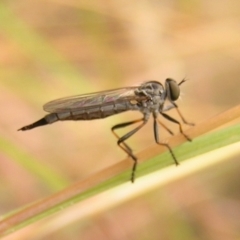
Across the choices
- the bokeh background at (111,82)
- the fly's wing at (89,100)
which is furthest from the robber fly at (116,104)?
the bokeh background at (111,82)

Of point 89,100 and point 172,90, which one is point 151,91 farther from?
point 89,100

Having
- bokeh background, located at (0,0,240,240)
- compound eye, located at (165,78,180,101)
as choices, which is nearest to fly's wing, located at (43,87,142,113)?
compound eye, located at (165,78,180,101)

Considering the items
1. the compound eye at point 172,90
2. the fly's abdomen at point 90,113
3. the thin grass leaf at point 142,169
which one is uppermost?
the fly's abdomen at point 90,113

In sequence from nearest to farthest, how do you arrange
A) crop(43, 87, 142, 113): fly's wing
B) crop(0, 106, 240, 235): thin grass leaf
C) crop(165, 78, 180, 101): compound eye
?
1. crop(0, 106, 240, 235): thin grass leaf
2. crop(43, 87, 142, 113): fly's wing
3. crop(165, 78, 180, 101): compound eye

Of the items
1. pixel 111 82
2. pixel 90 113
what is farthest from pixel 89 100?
pixel 111 82

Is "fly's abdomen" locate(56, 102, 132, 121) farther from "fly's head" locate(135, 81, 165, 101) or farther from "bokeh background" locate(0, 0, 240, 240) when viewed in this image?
"bokeh background" locate(0, 0, 240, 240)

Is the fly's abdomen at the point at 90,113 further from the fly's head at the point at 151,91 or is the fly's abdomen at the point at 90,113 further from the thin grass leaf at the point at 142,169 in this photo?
the thin grass leaf at the point at 142,169
